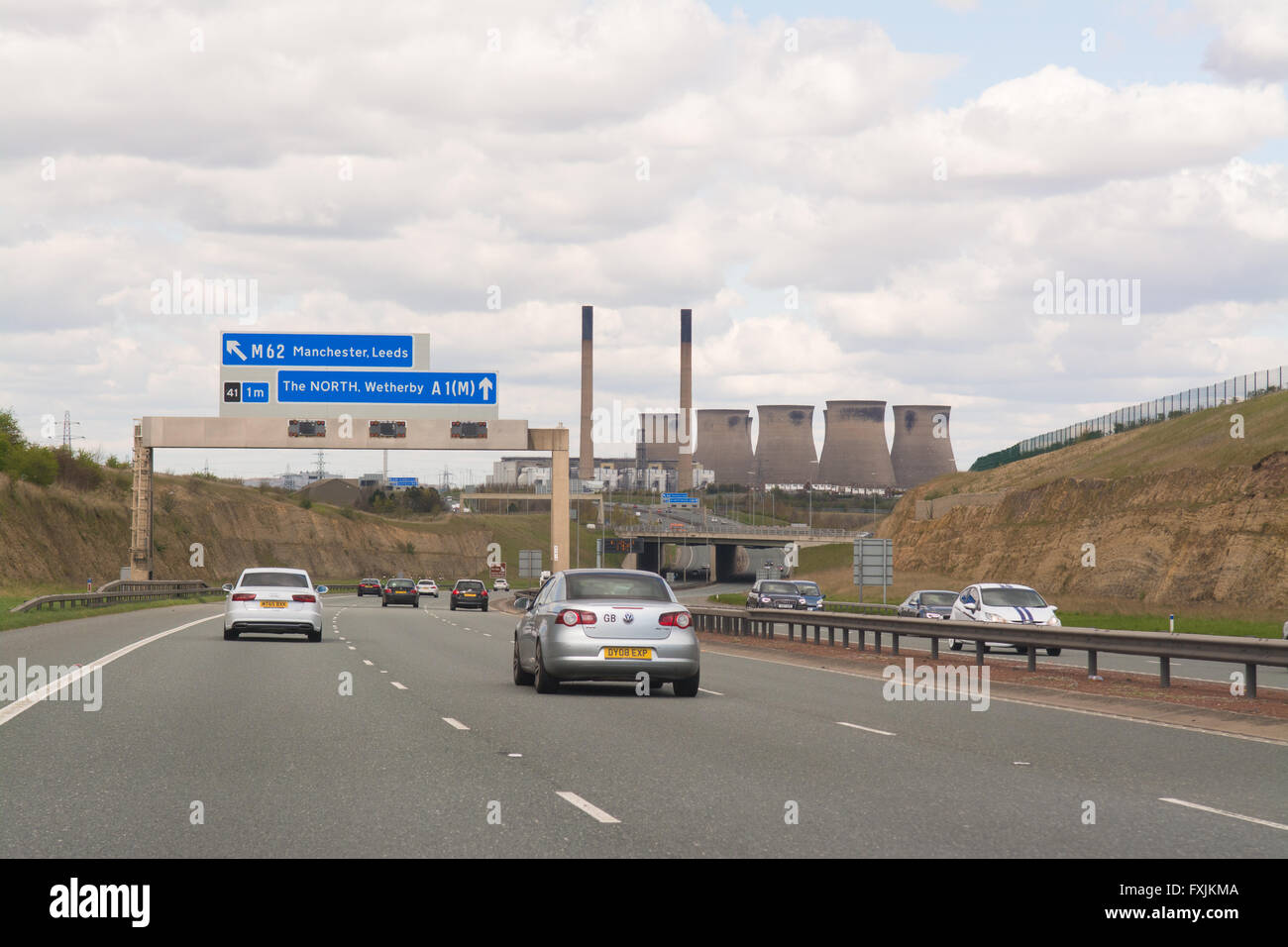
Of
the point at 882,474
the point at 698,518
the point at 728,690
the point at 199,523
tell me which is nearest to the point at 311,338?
the point at 728,690

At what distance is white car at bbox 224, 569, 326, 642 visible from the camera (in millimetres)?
30797

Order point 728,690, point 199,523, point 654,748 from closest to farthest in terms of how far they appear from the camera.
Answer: point 654,748, point 728,690, point 199,523

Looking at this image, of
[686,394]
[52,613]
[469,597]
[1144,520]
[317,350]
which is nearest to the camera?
[52,613]

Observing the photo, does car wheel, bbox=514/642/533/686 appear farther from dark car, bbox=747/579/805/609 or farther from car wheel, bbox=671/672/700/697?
dark car, bbox=747/579/805/609

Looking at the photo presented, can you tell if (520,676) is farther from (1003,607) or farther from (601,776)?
(1003,607)

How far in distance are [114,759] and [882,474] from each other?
148 metres

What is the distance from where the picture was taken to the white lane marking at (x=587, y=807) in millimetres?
9477

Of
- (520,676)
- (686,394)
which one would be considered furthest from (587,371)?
(520,676)

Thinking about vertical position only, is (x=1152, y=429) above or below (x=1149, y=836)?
above

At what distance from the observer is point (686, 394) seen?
16275 centimetres

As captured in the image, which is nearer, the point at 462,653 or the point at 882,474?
the point at 462,653

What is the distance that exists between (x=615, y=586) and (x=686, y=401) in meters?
146

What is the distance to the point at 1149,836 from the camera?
29.8 feet
